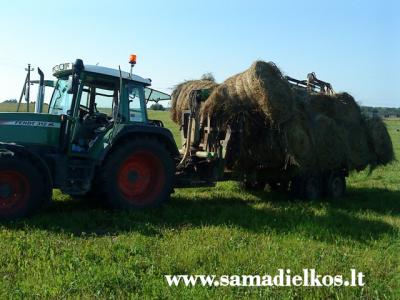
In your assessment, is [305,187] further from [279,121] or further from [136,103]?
[136,103]

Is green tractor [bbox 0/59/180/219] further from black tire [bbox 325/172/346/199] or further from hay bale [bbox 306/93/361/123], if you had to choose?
black tire [bbox 325/172/346/199]

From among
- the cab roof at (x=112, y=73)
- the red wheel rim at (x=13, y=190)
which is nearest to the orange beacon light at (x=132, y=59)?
the cab roof at (x=112, y=73)

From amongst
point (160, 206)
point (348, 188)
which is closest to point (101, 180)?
point (160, 206)

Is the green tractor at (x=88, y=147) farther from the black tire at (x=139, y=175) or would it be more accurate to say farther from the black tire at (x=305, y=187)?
the black tire at (x=305, y=187)

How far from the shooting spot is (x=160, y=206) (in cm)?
813

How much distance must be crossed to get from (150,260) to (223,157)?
3.97m

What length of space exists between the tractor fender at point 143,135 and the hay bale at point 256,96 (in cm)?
109

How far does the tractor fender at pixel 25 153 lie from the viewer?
676 cm

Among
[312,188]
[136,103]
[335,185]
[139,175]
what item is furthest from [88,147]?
[335,185]

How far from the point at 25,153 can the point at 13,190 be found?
52cm

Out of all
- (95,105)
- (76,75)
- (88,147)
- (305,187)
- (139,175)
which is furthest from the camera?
(305,187)

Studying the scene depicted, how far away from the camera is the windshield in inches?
312

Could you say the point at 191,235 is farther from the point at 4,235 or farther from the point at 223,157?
the point at 223,157

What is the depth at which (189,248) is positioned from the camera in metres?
5.65
